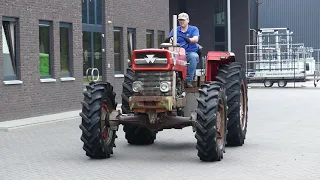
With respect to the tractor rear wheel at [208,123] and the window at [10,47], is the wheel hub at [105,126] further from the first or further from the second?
the window at [10,47]

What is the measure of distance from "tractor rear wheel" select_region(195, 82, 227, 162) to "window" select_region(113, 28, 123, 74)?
1587 centimetres

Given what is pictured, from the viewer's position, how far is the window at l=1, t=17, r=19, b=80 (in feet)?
62.3

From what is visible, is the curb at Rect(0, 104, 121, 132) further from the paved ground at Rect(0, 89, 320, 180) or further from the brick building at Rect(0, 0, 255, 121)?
the paved ground at Rect(0, 89, 320, 180)

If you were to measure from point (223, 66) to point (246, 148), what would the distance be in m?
1.59

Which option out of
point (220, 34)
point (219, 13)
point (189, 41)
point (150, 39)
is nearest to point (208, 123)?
point (189, 41)

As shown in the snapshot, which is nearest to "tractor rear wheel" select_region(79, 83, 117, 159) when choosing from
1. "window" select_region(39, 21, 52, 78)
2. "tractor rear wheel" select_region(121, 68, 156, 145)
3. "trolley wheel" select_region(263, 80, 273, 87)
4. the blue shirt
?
"tractor rear wheel" select_region(121, 68, 156, 145)

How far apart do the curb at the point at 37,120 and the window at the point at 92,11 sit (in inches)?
155

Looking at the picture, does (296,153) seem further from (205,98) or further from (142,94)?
(142,94)

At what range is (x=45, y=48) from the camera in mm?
21328

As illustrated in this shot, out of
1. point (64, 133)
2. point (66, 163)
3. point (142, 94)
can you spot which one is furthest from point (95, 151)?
point (64, 133)

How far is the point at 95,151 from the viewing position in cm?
1110

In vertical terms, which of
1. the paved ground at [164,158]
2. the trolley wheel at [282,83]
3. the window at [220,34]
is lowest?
the trolley wheel at [282,83]

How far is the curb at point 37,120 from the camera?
56.5 ft

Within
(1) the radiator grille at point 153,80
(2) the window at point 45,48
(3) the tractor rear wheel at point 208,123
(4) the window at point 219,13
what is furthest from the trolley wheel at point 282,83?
(1) the radiator grille at point 153,80
